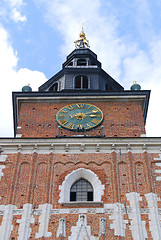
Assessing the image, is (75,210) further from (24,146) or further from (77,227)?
(24,146)

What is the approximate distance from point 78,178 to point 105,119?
4766mm

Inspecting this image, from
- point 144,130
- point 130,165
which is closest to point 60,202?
point 130,165

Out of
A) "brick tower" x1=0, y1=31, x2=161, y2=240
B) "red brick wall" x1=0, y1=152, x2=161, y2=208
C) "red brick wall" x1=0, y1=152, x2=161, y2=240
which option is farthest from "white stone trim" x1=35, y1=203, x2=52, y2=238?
"red brick wall" x1=0, y1=152, x2=161, y2=208

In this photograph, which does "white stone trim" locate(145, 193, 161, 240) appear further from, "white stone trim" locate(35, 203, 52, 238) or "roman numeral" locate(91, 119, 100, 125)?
"roman numeral" locate(91, 119, 100, 125)

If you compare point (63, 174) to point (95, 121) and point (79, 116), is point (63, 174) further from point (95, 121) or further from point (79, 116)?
point (79, 116)

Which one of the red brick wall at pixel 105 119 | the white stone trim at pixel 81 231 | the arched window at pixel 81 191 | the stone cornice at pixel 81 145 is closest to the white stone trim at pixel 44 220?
the white stone trim at pixel 81 231

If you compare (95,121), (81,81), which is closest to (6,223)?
(95,121)

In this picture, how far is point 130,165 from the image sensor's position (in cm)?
2045

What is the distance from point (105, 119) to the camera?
78.9 feet

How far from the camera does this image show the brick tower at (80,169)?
17766 millimetres

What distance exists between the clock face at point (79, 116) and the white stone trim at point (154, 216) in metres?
5.76

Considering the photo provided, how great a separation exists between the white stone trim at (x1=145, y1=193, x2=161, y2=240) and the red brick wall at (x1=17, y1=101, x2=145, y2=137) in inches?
188

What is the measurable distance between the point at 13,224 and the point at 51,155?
4.08m

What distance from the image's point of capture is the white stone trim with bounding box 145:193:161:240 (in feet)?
56.9
